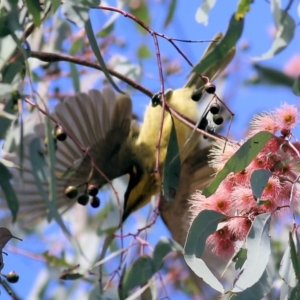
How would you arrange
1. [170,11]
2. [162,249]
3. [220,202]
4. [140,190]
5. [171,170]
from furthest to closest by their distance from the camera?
[140,190]
[162,249]
[170,11]
[171,170]
[220,202]

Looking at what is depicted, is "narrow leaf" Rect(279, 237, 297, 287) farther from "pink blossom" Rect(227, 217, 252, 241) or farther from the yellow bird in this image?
the yellow bird

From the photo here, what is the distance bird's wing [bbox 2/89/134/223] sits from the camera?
3.44 metres

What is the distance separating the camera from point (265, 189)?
1.94 meters

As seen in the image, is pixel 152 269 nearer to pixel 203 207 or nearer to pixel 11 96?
pixel 203 207

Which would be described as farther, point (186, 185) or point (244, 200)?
point (186, 185)

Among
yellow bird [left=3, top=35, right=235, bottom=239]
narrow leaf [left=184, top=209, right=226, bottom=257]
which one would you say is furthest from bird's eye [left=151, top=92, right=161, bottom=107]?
→ yellow bird [left=3, top=35, right=235, bottom=239]

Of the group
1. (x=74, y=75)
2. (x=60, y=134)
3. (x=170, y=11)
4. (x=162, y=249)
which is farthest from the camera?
(x=74, y=75)

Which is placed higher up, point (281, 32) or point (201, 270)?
point (281, 32)

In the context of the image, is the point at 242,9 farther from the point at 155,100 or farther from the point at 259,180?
the point at 155,100

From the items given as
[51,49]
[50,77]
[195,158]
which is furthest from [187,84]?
[50,77]

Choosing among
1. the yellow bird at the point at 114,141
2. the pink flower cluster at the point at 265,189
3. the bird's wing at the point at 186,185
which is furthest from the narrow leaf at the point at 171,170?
the bird's wing at the point at 186,185

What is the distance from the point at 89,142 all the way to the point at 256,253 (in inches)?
72.7

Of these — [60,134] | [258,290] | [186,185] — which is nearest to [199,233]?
[258,290]

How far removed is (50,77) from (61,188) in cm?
70
